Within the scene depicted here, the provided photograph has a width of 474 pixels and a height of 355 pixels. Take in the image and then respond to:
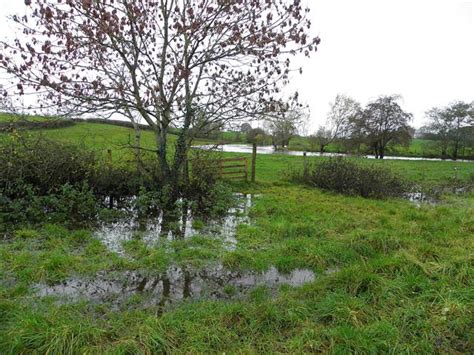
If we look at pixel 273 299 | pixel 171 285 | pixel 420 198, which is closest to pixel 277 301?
pixel 273 299

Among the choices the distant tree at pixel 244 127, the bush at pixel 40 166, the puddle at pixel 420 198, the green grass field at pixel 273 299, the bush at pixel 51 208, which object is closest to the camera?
the green grass field at pixel 273 299

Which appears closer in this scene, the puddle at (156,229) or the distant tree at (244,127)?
the puddle at (156,229)

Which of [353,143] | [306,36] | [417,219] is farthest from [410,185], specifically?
[353,143]

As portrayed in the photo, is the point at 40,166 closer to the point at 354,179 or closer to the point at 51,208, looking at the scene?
the point at 51,208

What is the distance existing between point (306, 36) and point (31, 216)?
766 centimetres

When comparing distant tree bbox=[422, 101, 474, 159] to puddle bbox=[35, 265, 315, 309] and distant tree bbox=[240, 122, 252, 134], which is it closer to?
distant tree bbox=[240, 122, 252, 134]

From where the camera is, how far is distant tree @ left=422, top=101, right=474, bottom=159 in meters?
40.7

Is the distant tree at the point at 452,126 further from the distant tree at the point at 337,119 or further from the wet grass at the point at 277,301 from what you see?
the wet grass at the point at 277,301

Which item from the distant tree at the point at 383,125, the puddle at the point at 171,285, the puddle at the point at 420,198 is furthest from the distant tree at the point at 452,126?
the puddle at the point at 171,285

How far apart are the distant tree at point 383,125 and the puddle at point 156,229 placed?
36.8m

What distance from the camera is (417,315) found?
332 centimetres

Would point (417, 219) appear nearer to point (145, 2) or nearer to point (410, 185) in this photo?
point (410, 185)

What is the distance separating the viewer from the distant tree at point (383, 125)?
38.8 meters

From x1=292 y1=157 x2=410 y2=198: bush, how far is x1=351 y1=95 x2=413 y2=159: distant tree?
29.2 meters
